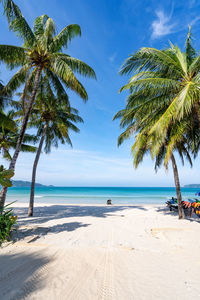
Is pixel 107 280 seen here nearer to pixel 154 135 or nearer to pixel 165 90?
pixel 154 135

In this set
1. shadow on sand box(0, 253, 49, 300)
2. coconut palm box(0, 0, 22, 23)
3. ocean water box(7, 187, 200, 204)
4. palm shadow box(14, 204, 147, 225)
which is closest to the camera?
shadow on sand box(0, 253, 49, 300)

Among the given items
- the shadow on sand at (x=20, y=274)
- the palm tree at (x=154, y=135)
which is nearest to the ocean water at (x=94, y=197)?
the palm tree at (x=154, y=135)

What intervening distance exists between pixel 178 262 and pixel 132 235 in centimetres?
248

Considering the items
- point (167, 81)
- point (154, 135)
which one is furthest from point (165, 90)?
point (154, 135)

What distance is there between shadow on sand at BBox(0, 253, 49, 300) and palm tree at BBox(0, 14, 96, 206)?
3.47 m

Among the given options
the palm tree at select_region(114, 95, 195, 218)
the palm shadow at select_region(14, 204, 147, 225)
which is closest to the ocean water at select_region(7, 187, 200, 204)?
the palm shadow at select_region(14, 204, 147, 225)

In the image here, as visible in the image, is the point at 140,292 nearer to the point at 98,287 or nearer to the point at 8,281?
the point at 98,287

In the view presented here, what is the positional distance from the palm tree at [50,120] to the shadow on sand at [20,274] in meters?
6.79

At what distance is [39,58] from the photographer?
23.3 ft

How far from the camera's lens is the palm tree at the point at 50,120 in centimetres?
976

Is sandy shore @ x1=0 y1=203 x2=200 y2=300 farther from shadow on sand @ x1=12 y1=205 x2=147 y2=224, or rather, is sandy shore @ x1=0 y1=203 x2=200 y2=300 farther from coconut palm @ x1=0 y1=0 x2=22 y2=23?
coconut palm @ x1=0 y1=0 x2=22 y2=23

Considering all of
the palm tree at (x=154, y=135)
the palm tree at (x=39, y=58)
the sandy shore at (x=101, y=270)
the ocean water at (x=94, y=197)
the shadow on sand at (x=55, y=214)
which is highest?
the palm tree at (x=39, y=58)

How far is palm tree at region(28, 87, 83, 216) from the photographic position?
32.0 feet

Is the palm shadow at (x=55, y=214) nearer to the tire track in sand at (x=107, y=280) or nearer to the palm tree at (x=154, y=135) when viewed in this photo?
the palm tree at (x=154, y=135)
